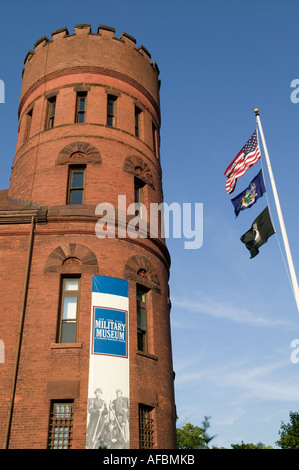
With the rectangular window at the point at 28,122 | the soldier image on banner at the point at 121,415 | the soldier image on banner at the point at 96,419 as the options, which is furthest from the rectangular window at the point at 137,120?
the soldier image on banner at the point at 96,419

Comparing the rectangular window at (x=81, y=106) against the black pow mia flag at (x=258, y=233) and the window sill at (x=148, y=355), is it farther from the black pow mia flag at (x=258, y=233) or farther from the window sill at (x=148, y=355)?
the window sill at (x=148, y=355)

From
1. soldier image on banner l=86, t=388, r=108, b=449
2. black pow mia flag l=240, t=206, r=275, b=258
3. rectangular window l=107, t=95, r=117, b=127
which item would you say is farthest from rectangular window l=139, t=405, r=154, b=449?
rectangular window l=107, t=95, r=117, b=127

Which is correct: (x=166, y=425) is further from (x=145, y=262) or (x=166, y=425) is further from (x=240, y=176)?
(x=240, y=176)

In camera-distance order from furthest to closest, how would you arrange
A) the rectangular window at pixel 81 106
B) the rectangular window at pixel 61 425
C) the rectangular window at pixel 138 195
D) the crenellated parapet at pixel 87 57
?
the crenellated parapet at pixel 87 57
the rectangular window at pixel 81 106
the rectangular window at pixel 138 195
the rectangular window at pixel 61 425

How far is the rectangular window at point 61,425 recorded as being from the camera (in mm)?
13871

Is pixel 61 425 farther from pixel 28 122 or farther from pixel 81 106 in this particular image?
pixel 28 122

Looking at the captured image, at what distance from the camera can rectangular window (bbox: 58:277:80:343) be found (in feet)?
51.5

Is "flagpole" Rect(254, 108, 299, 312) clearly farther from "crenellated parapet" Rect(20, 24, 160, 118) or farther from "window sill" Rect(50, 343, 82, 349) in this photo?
"crenellated parapet" Rect(20, 24, 160, 118)

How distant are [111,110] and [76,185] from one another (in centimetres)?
487

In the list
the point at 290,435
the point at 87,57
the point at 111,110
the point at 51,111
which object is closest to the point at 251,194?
the point at 111,110

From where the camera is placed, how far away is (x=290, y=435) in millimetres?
53219

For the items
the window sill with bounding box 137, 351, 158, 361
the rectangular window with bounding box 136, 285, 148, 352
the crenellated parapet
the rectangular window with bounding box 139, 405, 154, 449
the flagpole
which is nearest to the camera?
the flagpole

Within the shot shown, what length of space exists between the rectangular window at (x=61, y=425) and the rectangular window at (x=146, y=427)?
2.44 m

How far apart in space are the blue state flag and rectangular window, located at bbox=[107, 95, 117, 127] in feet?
27.3
